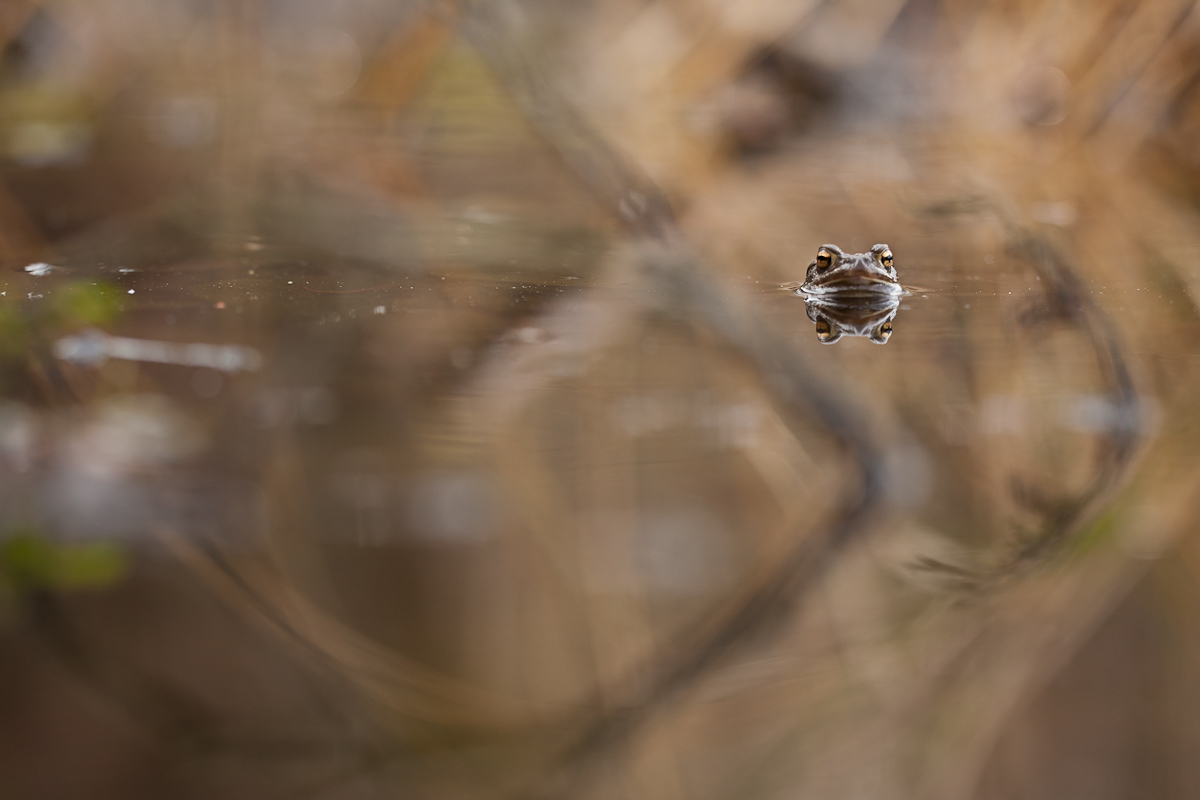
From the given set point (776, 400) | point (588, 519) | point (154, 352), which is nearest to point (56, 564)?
point (588, 519)

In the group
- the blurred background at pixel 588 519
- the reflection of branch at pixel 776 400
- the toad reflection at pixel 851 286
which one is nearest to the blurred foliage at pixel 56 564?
the blurred background at pixel 588 519

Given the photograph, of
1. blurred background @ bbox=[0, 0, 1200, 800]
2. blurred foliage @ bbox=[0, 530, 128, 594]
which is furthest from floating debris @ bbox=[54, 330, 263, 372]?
blurred foliage @ bbox=[0, 530, 128, 594]

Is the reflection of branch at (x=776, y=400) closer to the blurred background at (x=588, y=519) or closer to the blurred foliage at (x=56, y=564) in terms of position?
the blurred background at (x=588, y=519)

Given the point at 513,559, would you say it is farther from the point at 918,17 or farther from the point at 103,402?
the point at 918,17

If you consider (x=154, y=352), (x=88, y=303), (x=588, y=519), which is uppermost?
(x=88, y=303)

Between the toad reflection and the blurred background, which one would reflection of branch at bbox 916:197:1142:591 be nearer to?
the blurred background

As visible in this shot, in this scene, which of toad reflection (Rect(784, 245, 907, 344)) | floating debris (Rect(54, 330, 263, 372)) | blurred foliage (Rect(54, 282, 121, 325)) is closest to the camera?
floating debris (Rect(54, 330, 263, 372))

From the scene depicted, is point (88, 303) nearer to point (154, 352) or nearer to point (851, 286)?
point (154, 352)

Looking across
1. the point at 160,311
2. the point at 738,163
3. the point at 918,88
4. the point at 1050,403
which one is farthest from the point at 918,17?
the point at 160,311
